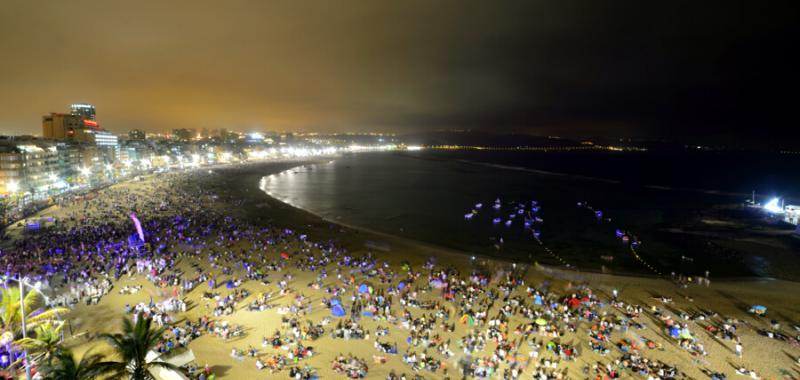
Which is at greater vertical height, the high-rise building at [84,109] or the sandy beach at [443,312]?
the high-rise building at [84,109]

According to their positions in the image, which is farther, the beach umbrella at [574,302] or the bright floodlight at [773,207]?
the bright floodlight at [773,207]

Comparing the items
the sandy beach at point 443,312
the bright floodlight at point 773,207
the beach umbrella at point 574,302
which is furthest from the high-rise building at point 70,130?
the bright floodlight at point 773,207

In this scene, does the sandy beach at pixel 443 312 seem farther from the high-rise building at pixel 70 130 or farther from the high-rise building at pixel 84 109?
the high-rise building at pixel 84 109

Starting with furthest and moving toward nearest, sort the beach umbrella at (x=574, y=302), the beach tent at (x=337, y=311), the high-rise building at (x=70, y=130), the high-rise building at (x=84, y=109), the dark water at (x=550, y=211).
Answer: the high-rise building at (x=84, y=109) < the high-rise building at (x=70, y=130) < the dark water at (x=550, y=211) < the beach umbrella at (x=574, y=302) < the beach tent at (x=337, y=311)

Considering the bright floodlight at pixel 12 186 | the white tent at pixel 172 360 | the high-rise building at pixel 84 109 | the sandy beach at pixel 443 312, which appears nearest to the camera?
the white tent at pixel 172 360

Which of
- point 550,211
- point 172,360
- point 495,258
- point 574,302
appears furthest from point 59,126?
point 574,302

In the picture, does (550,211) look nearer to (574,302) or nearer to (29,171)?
(574,302)
